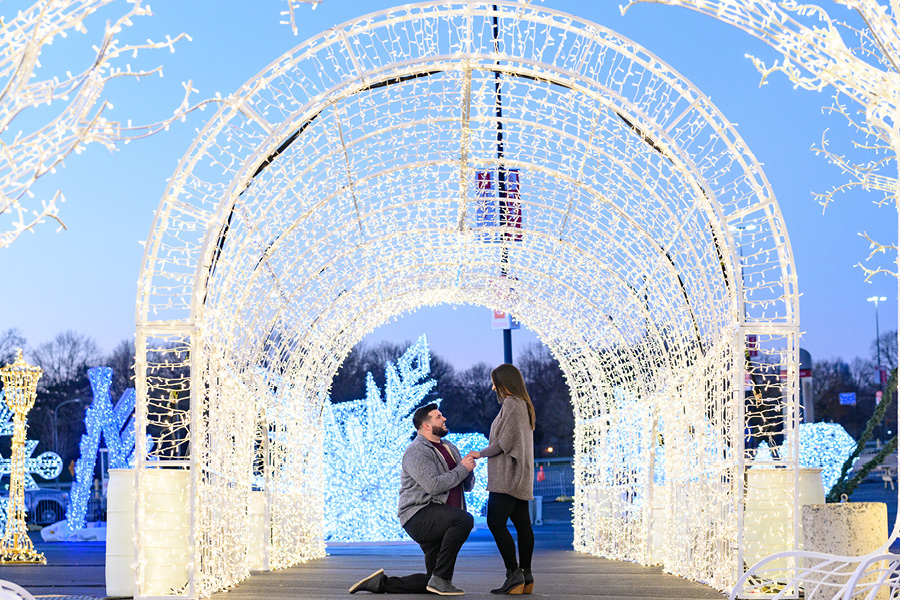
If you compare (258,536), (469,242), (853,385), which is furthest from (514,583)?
(853,385)

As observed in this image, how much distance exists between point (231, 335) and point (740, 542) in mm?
4462

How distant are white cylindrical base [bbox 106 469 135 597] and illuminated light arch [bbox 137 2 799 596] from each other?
39 centimetres

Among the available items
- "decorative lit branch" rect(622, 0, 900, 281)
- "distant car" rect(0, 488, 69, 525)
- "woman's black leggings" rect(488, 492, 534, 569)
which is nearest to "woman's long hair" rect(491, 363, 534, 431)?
"woman's black leggings" rect(488, 492, 534, 569)

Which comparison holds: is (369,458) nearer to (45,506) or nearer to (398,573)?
(398,573)

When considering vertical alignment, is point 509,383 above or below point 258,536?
above

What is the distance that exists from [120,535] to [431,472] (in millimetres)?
2370

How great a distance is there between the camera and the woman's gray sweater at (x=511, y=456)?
25.1ft

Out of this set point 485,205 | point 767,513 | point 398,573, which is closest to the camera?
point 767,513

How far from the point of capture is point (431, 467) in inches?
308

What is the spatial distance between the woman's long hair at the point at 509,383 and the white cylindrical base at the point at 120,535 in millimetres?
2833

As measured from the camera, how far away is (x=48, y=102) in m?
3.87

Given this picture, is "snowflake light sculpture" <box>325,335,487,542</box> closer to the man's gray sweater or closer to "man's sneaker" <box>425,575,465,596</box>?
the man's gray sweater

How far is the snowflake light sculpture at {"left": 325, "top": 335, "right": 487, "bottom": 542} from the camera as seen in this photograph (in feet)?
55.1

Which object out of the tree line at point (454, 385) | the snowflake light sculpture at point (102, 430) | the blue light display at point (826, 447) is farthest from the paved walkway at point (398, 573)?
the tree line at point (454, 385)
